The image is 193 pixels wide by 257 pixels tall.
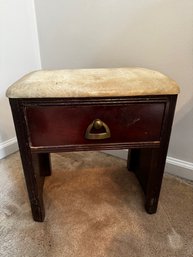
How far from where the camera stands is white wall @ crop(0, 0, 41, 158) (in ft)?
3.73

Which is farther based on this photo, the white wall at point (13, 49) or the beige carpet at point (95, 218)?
the white wall at point (13, 49)

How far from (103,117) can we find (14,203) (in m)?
0.66

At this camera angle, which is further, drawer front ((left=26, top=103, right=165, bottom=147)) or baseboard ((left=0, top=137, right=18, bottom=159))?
baseboard ((left=0, top=137, right=18, bottom=159))

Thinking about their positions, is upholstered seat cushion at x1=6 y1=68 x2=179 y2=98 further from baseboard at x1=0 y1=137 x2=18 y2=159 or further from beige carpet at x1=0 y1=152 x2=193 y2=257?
baseboard at x1=0 y1=137 x2=18 y2=159

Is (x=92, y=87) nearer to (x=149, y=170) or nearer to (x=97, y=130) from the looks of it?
(x=97, y=130)

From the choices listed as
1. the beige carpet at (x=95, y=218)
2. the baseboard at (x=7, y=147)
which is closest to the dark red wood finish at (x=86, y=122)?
the beige carpet at (x=95, y=218)

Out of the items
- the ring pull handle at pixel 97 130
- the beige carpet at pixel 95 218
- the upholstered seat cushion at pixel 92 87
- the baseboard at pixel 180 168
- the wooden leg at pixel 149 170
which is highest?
the upholstered seat cushion at pixel 92 87

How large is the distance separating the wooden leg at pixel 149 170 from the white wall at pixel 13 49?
83cm

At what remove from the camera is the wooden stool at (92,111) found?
1.98 feet

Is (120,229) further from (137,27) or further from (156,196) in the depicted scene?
(137,27)

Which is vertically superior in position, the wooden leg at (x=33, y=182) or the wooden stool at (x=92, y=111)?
the wooden stool at (x=92, y=111)

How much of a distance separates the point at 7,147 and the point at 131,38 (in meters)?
1.02

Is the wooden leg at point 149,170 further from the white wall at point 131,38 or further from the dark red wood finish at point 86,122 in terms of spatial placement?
the white wall at point 131,38

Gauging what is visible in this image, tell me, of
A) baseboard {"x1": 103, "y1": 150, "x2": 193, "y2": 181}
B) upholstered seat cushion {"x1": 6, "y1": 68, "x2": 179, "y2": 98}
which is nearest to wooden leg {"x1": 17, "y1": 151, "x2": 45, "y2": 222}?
upholstered seat cushion {"x1": 6, "y1": 68, "x2": 179, "y2": 98}
